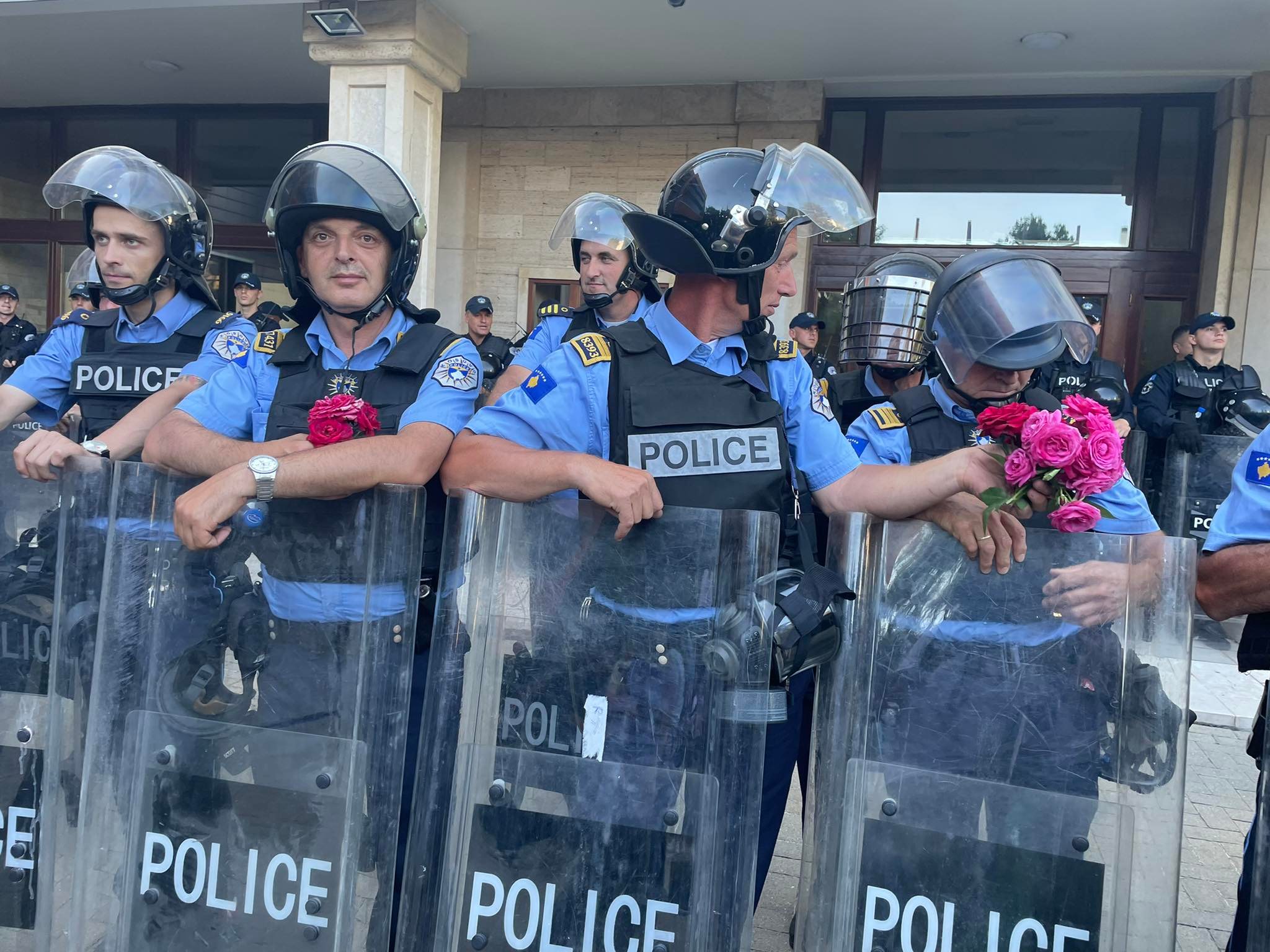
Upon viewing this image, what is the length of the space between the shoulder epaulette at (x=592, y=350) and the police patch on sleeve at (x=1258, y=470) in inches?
52.7

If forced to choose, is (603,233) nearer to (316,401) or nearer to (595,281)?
(595,281)

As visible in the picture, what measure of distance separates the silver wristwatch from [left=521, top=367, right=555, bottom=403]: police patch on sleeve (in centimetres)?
53

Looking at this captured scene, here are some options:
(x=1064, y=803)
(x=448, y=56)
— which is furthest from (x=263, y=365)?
(x=448, y=56)

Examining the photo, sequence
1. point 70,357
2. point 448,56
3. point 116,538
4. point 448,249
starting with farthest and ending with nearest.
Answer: point 448,249, point 448,56, point 70,357, point 116,538

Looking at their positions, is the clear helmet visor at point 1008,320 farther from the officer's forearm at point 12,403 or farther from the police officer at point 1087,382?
the police officer at point 1087,382

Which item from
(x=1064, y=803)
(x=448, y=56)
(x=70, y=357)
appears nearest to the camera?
(x=1064, y=803)

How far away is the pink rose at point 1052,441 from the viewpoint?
167 cm

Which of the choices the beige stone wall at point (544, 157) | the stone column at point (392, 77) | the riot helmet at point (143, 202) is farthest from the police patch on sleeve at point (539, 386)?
the beige stone wall at point (544, 157)

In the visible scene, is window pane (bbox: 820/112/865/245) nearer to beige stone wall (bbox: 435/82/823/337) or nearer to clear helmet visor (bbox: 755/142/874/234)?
beige stone wall (bbox: 435/82/823/337)

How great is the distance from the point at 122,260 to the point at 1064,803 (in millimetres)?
3006

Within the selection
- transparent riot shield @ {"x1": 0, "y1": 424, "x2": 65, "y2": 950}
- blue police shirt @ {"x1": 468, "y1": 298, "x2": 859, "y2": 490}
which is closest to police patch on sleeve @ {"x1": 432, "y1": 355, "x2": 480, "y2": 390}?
blue police shirt @ {"x1": 468, "y1": 298, "x2": 859, "y2": 490}

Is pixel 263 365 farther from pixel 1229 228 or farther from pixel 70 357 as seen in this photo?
pixel 1229 228

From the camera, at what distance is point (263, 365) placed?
236 centimetres

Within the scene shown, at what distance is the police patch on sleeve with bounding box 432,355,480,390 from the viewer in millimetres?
2215
